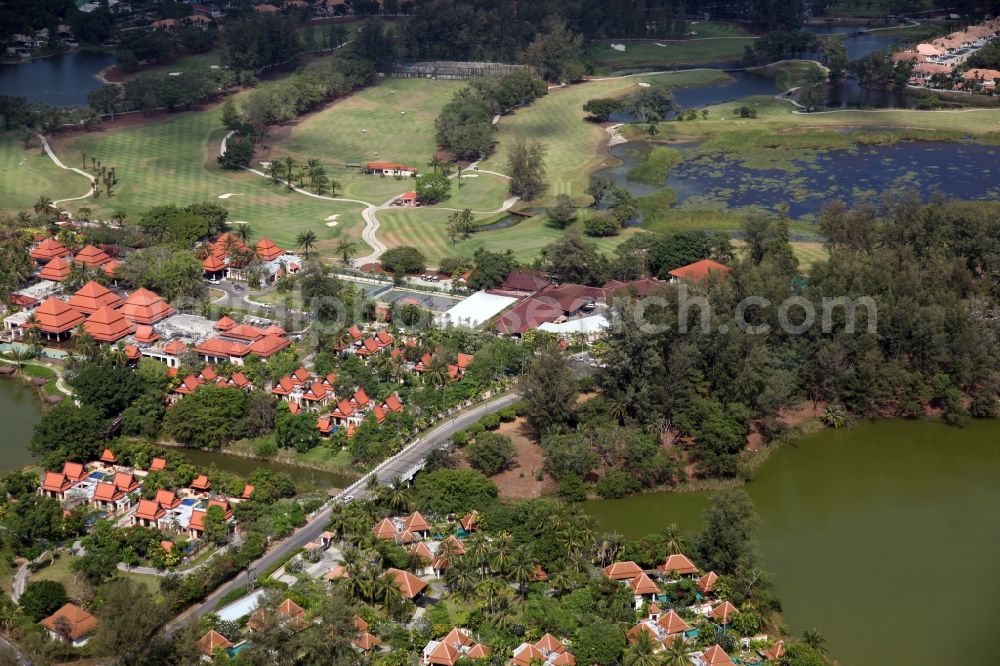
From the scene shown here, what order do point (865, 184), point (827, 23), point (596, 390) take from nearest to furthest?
point (596, 390), point (865, 184), point (827, 23)

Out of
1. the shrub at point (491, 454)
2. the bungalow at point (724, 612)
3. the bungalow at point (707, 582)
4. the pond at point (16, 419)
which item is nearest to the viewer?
the bungalow at point (724, 612)

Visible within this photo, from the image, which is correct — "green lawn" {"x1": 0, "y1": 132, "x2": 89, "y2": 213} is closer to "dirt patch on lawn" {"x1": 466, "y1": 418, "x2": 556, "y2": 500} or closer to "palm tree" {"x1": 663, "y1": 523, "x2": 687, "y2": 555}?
"dirt patch on lawn" {"x1": 466, "y1": 418, "x2": 556, "y2": 500}

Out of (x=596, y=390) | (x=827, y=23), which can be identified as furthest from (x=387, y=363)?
(x=827, y=23)

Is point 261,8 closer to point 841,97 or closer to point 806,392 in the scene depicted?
point 841,97

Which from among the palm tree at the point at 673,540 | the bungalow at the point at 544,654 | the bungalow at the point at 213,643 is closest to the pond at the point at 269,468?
the bungalow at the point at 213,643

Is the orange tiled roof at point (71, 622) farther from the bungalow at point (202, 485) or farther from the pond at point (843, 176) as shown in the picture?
the pond at point (843, 176)

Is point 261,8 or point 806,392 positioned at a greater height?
point 261,8

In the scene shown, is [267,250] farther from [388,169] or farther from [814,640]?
[814,640]

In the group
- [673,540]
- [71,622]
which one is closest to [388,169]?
[673,540]
